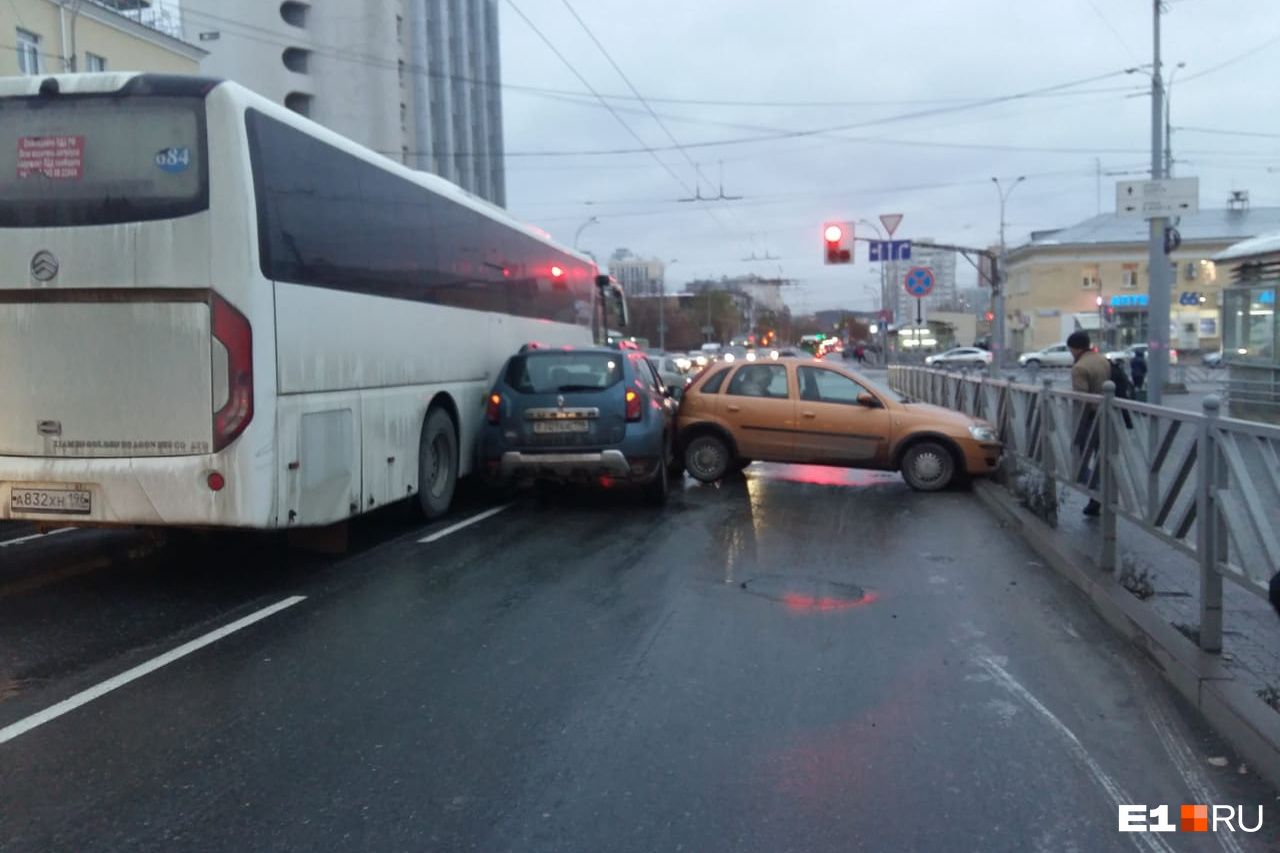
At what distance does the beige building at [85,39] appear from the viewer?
26312mm

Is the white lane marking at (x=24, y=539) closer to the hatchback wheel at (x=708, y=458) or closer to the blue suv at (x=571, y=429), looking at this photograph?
the blue suv at (x=571, y=429)

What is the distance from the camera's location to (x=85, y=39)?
2919 centimetres

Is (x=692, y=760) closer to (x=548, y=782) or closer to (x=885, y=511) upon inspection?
(x=548, y=782)

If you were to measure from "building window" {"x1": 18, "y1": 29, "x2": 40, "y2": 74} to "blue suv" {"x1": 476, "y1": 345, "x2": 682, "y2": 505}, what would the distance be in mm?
22764

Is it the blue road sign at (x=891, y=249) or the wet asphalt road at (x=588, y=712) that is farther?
the blue road sign at (x=891, y=249)

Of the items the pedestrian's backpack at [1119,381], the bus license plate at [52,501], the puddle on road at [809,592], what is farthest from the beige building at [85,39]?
the puddle on road at [809,592]

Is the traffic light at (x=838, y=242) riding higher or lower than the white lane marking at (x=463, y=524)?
higher

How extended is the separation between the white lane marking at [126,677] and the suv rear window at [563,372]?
4.55m

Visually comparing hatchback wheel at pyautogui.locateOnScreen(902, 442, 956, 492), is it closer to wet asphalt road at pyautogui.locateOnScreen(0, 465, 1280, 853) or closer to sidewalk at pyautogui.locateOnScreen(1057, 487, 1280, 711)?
sidewalk at pyautogui.locateOnScreen(1057, 487, 1280, 711)

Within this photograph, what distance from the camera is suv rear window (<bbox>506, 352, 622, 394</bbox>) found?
437 inches

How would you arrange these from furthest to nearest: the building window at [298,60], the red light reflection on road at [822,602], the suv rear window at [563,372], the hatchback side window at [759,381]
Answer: the building window at [298,60] → the hatchback side window at [759,381] → the suv rear window at [563,372] → the red light reflection on road at [822,602]

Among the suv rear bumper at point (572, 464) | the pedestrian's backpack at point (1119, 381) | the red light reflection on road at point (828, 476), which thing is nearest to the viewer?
the suv rear bumper at point (572, 464)

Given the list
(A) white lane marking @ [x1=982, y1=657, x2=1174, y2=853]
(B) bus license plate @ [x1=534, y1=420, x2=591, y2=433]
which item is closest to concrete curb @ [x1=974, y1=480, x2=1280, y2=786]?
(A) white lane marking @ [x1=982, y1=657, x2=1174, y2=853]

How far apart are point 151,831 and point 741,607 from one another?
13.5 ft
